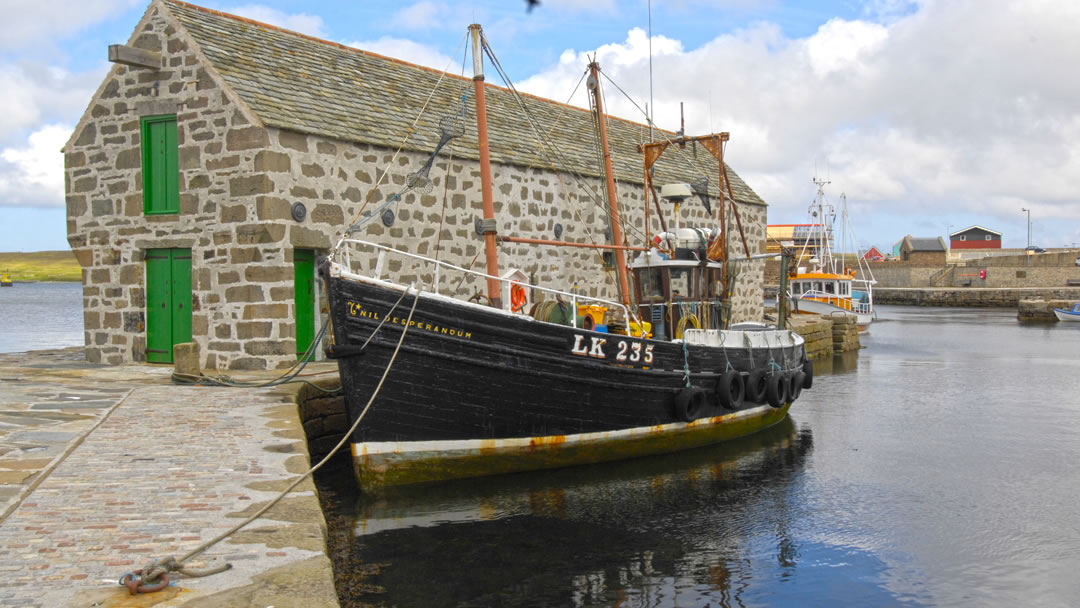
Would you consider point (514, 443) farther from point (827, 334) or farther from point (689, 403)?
point (827, 334)

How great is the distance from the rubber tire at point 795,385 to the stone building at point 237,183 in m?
3.42

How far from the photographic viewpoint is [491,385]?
9781mm

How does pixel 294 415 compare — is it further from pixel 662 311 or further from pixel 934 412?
pixel 934 412

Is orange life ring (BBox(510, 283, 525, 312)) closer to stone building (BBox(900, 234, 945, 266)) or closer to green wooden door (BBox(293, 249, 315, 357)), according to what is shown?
green wooden door (BBox(293, 249, 315, 357))

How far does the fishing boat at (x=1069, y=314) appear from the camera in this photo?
43.3 m

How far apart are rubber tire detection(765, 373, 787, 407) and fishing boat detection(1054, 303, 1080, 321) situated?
36.3 m

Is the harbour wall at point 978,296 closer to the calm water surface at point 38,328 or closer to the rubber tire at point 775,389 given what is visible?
the rubber tire at point 775,389

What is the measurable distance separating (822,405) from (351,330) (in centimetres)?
1164

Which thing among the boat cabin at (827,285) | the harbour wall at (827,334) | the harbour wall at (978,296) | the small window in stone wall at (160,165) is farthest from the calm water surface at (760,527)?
the harbour wall at (978,296)

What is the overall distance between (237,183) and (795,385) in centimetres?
908

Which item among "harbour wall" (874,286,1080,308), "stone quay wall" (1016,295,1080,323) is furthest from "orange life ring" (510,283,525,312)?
"harbour wall" (874,286,1080,308)

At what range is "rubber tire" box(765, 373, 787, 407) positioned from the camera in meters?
13.7

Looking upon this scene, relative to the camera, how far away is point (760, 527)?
30.4ft

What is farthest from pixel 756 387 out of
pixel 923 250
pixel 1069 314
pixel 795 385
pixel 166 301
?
pixel 923 250
